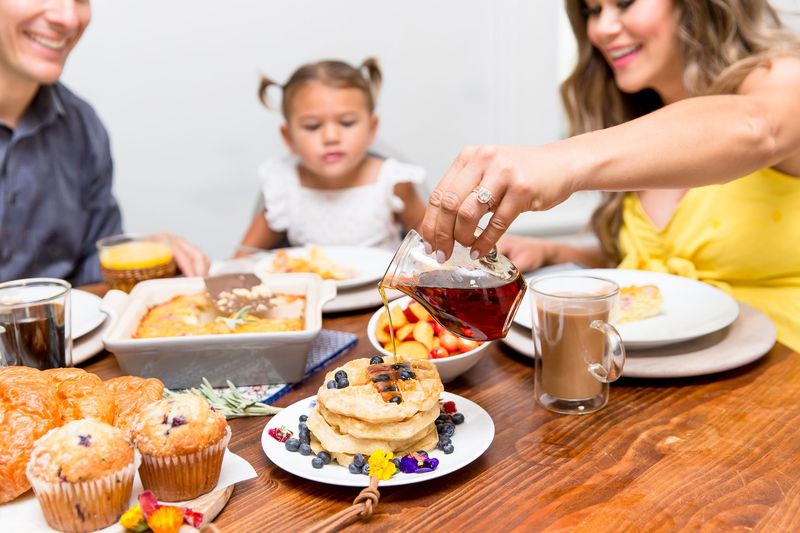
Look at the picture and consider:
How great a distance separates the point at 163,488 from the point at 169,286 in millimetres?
698

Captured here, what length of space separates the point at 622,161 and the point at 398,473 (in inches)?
22.7

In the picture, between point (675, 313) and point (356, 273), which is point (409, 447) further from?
point (356, 273)

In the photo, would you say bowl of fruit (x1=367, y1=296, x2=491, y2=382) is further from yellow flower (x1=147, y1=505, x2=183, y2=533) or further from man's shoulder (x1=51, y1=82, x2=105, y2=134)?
man's shoulder (x1=51, y1=82, x2=105, y2=134)

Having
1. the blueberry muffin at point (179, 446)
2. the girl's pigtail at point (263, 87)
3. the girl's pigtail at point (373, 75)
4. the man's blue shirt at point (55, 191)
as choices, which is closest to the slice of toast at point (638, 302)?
the blueberry muffin at point (179, 446)

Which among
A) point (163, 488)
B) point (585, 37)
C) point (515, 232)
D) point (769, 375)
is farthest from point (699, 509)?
point (515, 232)

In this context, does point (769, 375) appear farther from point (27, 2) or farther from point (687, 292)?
point (27, 2)

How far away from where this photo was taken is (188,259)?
2146 millimetres

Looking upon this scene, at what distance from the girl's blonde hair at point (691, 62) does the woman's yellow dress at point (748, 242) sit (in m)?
0.24

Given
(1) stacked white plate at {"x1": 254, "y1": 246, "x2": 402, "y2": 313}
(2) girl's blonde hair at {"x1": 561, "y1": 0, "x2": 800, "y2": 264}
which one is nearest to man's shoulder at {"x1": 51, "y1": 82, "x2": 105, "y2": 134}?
(1) stacked white plate at {"x1": 254, "y1": 246, "x2": 402, "y2": 313}

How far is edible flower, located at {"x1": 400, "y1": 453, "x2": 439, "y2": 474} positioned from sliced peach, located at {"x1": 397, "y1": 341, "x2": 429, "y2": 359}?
0.97 ft

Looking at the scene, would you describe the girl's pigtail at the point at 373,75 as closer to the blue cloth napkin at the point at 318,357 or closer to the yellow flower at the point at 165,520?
the blue cloth napkin at the point at 318,357

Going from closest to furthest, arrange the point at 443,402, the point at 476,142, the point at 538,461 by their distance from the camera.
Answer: the point at 538,461, the point at 443,402, the point at 476,142

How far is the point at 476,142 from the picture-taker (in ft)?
12.8

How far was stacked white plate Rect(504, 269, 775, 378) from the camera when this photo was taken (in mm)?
1391
